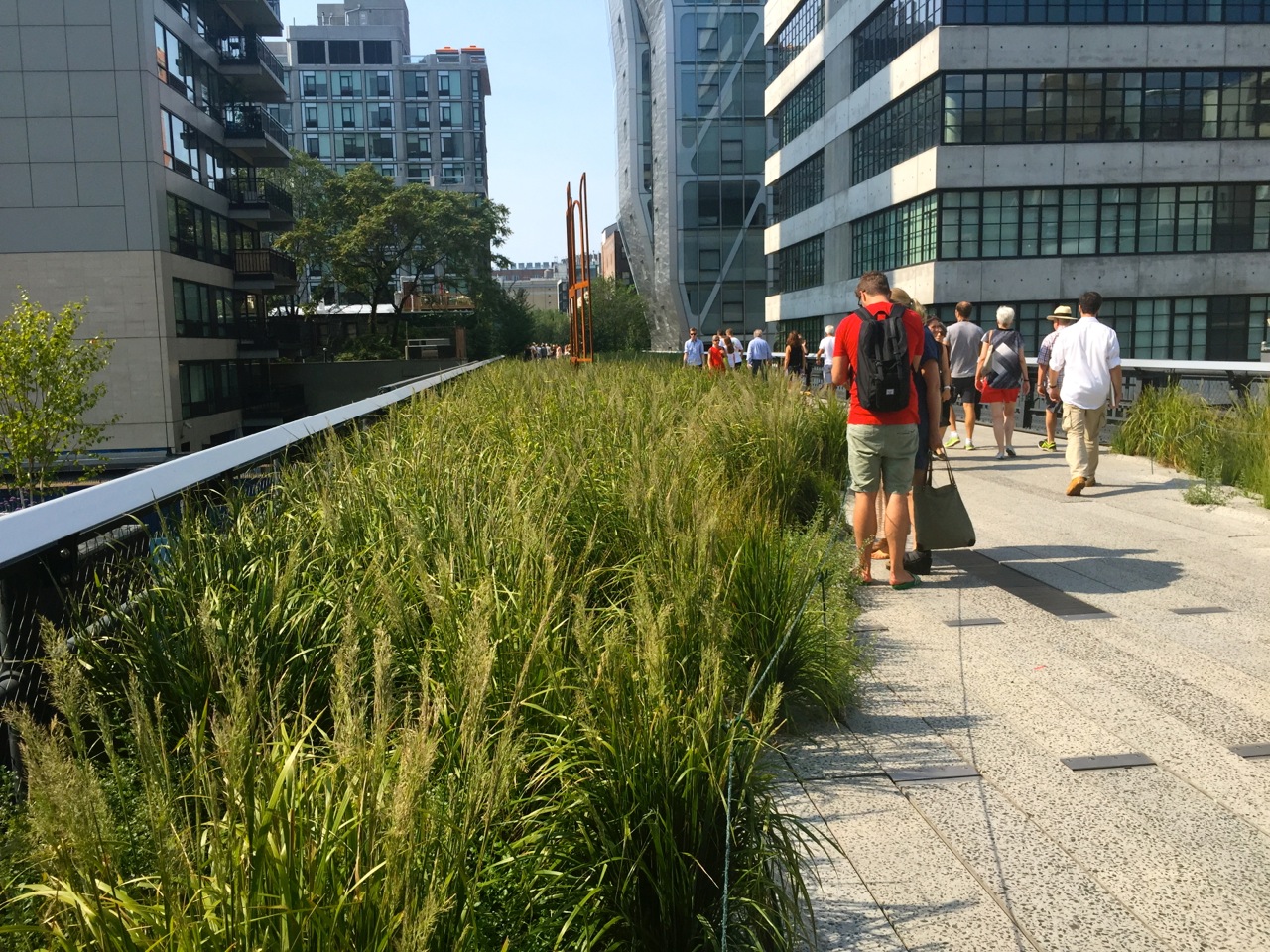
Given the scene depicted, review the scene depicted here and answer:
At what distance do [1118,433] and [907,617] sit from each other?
9.18 metres

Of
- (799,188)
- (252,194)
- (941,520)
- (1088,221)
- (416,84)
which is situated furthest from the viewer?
(416,84)

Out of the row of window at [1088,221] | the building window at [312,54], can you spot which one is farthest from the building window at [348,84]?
the row of window at [1088,221]

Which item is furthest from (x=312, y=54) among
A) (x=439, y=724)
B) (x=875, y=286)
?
(x=439, y=724)

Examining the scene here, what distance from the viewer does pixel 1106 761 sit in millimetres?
4641

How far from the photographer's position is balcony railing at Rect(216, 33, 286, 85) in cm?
5616

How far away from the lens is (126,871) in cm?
256

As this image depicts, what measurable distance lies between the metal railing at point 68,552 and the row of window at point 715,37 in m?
73.1

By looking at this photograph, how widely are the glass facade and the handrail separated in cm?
7080

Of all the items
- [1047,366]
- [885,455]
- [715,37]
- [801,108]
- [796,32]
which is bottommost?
[885,455]

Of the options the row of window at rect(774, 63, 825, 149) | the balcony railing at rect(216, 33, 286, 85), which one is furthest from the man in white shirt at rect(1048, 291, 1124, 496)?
the balcony railing at rect(216, 33, 286, 85)

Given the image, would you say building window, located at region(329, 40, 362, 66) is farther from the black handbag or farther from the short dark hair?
the black handbag

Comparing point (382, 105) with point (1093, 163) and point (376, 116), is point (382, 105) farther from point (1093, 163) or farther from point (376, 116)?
point (1093, 163)

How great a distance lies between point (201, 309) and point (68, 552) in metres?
49.9

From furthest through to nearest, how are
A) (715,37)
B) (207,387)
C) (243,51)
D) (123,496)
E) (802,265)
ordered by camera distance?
(715,37) < (802,265) < (243,51) < (207,387) < (123,496)
